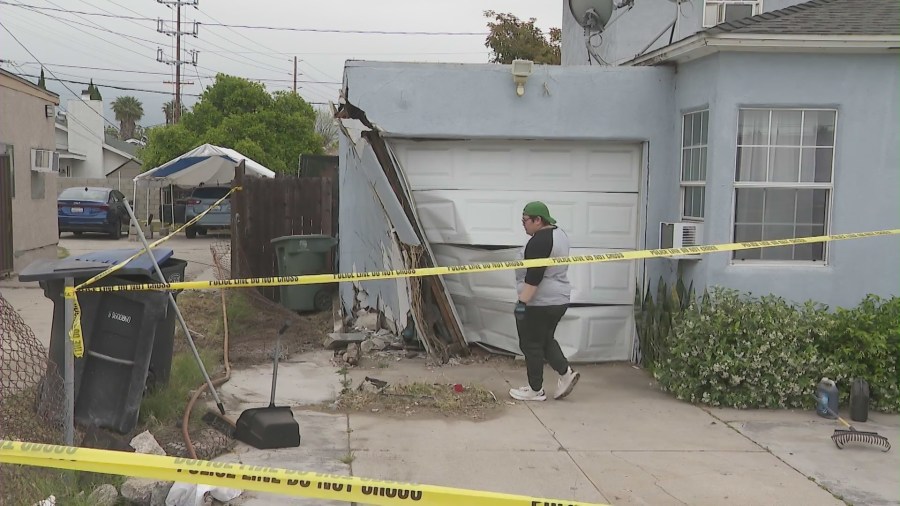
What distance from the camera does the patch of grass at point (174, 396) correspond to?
580cm

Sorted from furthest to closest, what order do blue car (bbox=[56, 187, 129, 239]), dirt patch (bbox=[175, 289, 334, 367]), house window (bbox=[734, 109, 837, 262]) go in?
blue car (bbox=[56, 187, 129, 239])
dirt patch (bbox=[175, 289, 334, 367])
house window (bbox=[734, 109, 837, 262])

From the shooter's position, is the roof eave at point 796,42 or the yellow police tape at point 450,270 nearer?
the yellow police tape at point 450,270

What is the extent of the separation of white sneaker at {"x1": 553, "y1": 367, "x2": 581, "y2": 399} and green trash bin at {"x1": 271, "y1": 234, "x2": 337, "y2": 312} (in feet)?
15.9

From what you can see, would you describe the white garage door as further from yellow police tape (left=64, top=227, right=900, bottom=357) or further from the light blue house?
yellow police tape (left=64, top=227, right=900, bottom=357)

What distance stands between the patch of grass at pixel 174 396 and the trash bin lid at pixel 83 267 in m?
0.95

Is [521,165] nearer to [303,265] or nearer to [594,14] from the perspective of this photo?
[594,14]

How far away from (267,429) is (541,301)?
8.49 ft

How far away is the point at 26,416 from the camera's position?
17.0ft

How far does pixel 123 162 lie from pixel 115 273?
4396 centimetres

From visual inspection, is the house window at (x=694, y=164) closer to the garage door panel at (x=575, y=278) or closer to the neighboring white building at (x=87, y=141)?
the garage door panel at (x=575, y=278)

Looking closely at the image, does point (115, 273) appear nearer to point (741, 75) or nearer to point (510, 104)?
point (510, 104)

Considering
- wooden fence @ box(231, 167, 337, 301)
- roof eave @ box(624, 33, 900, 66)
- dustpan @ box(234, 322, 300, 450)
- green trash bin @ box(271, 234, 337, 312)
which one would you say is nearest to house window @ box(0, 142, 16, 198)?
wooden fence @ box(231, 167, 337, 301)

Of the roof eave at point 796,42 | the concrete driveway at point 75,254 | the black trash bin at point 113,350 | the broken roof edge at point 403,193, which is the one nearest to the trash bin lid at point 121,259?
the black trash bin at point 113,350

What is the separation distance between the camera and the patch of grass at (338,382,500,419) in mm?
6695
